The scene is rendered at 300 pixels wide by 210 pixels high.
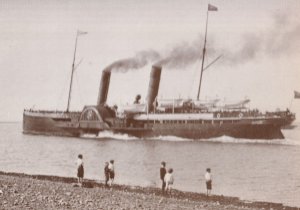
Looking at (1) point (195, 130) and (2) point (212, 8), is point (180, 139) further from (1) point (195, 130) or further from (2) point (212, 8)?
(2) point (212, 8)

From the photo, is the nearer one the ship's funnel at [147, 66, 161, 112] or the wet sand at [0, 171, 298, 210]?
the wet sand at [0, 171, 298, 210]

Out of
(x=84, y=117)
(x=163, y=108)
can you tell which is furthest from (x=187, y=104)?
(x=84, y=117)

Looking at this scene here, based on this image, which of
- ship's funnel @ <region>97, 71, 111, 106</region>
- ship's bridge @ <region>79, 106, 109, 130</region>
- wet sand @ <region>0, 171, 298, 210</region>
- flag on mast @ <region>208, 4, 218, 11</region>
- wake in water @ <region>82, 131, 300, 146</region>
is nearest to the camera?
wet sand @ <region>0, 171, 298, 210</region>

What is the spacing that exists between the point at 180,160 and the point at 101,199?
6366 mm

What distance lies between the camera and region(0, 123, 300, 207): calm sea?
9.70 m

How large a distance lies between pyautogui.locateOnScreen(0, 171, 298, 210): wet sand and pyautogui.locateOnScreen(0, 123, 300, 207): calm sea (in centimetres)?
114

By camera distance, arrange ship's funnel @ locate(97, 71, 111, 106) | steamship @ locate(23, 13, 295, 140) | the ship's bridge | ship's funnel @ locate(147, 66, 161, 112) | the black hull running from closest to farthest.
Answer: ship's funnel @ locate(97, 71, 111, 106), ship's funnel @ locate(147, 66, 161, 112), the ship's bridge, steamship @ locate(23, 13, 295, 140), the black hull

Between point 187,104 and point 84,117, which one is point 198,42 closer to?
point 187,104

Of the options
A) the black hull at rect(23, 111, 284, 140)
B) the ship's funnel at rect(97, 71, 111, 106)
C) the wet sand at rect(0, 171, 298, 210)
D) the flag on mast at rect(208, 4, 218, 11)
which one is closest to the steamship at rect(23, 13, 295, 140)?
the black hull at rect(23, 111, 284, 140)

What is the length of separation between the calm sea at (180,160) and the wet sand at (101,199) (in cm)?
114

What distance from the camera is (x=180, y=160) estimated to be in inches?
502

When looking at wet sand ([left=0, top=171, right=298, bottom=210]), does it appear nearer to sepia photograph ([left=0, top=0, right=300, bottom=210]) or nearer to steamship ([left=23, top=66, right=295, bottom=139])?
sepia photograph ([left=0, top=0, right=300, bottom=210])

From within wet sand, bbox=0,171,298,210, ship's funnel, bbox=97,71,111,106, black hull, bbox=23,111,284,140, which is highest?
ship's funnel, bbox=97,71,111,106

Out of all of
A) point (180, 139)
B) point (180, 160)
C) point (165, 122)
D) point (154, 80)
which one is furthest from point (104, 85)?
point (180, 139)
